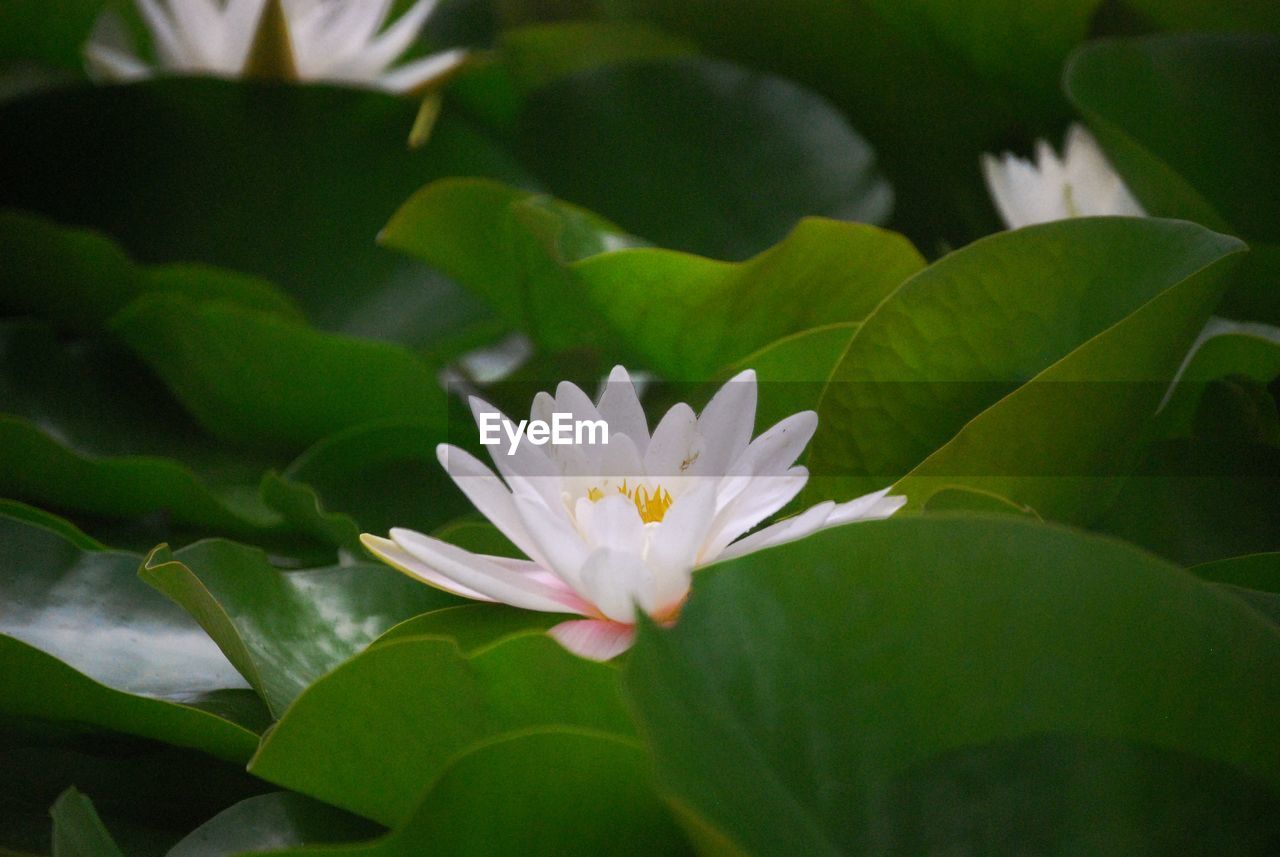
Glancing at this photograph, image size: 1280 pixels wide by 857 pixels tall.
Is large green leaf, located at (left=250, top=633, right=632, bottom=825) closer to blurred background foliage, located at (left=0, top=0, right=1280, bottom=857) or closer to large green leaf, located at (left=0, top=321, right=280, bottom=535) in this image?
blurred background foliage, located at (left=0, top=0, right=1280, bottom=857)

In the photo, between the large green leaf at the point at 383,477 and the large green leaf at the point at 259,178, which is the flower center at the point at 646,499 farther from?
the large green leaf at the point at 259,178

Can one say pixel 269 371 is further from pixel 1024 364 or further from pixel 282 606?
pixel 1024 364

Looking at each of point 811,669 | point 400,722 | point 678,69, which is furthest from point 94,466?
point 678,69

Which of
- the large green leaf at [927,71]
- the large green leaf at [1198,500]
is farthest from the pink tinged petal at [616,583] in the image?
the large green leaf at [927,71]

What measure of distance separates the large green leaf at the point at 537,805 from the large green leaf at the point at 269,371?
1.15ft

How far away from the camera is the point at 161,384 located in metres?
0.77

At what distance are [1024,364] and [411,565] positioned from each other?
25cm

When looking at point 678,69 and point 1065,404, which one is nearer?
point 1065,404

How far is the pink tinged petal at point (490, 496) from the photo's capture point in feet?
1.13

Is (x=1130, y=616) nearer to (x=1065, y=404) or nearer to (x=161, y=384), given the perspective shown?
(x=1065, y=404)

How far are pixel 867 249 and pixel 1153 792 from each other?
1.05 ft

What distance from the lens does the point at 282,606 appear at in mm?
422

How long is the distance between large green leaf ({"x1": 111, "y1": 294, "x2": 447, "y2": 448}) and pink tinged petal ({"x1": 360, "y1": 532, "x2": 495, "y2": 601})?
278 mm

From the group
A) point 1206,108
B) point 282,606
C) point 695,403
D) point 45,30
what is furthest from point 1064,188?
point 45,30
